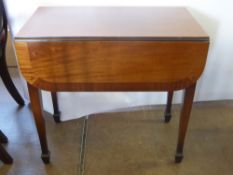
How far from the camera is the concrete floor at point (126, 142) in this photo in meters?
1.56

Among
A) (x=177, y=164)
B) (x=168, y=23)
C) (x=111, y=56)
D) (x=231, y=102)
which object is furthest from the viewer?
(x=231, y=102)

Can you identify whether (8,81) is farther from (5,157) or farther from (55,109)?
(5,157)

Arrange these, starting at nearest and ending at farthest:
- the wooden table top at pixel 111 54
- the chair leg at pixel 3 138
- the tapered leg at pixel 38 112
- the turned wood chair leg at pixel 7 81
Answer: the wooden table top at pixel 111 54 → the tapered leg at pixel 38 112 → the chair leg at pixel 3 138 → the turned wood chair leg at pixel 7 81

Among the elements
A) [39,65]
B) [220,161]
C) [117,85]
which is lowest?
[220,161]

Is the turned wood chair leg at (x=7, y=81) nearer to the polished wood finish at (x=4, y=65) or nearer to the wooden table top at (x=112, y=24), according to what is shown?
the polished wood finish at (x=4, y=65)

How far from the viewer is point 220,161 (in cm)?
161

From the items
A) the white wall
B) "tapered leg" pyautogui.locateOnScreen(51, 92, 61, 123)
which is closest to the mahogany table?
the white wall

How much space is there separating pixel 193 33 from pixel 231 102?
45.9 inches

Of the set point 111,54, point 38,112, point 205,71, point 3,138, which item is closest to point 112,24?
point 111,54

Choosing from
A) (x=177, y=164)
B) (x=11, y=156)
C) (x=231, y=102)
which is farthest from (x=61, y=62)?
(x=231, y=102)

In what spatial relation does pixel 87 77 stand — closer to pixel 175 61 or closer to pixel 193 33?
pixel 175 61

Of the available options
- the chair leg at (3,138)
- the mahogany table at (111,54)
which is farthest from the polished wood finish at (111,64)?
the chair leg at (3,138)

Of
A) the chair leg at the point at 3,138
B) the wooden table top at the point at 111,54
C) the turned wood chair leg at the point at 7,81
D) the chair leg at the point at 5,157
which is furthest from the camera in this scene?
the turned wood chair leg at the point at 7,81

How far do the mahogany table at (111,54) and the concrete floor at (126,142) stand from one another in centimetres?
49
